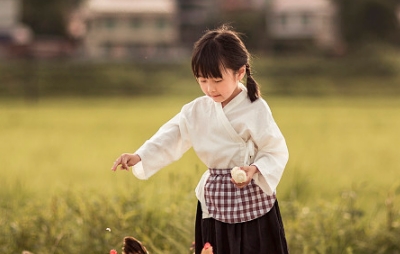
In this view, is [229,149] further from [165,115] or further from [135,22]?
[135,22]

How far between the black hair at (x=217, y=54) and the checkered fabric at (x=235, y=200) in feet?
1.28

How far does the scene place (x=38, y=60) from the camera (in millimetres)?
38125

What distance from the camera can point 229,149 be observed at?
294 centimetres

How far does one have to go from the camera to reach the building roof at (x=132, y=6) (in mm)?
47188

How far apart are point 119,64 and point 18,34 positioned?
31.6 feet

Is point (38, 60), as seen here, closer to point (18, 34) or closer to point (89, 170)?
point (18, 34)

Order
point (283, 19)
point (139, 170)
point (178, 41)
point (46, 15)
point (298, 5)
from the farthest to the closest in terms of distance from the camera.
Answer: point (298, 5)
point (178, 41)
point (283, 19)
point (46, 15)
point (139, 170)

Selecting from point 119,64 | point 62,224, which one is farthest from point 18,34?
point 62,224

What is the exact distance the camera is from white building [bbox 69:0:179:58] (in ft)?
154

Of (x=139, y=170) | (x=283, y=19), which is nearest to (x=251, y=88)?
Answer: (x=139, y=170)

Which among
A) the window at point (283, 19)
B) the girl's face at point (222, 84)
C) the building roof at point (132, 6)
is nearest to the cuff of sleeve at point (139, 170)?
the girl's face at point (222, 84)

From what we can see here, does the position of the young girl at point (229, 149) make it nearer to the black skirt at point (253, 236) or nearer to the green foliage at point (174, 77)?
the black skirt at point (253, 236)

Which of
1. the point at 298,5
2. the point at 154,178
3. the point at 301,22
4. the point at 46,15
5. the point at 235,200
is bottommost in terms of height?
the point at 301,22

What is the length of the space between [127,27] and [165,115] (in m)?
25.8
